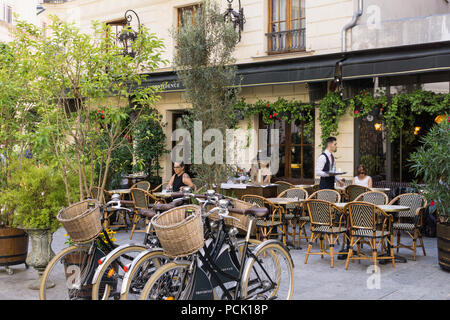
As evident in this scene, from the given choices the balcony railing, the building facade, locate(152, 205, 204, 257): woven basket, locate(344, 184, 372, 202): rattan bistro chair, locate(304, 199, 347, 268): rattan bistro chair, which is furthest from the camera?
the balcony railing

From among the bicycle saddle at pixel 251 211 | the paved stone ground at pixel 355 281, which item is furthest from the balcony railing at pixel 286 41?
the bicycle saddle at pixel 251 211

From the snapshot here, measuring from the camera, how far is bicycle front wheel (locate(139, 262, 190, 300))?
371 centimetres

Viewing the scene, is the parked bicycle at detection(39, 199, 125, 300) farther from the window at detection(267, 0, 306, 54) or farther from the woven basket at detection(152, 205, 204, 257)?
the window at detection(267, 0, 306, 54)

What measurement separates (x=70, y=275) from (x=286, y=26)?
9456 millimetres

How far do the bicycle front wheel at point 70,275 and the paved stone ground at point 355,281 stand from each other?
3.05 feet

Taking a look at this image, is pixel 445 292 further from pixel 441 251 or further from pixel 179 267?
pixel 179 267

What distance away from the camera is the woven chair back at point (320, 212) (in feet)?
23.0

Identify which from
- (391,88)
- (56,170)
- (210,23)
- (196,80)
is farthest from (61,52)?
(391,88)

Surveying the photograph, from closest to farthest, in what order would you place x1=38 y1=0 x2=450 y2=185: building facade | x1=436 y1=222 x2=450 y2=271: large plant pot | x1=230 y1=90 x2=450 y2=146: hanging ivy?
x1=436 y1=222 x2=450 y2=271: large plant pot, x1=38 y1=0 x2=450 y2=185: building facade, x1=230 y1=90 x2=450 y2=146: hanging ivy

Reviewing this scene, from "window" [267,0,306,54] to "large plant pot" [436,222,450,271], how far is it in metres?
6.75

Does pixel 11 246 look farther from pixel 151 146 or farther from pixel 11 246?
pixel 151 146

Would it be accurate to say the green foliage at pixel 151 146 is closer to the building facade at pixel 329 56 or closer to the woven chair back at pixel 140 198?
the building facade at pixel 329 56

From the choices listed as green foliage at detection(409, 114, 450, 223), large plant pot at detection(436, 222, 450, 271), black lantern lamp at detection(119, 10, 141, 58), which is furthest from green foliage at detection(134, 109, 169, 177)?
large plant pot at detection(436, 222, 450, 271)

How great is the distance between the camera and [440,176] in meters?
6.46
